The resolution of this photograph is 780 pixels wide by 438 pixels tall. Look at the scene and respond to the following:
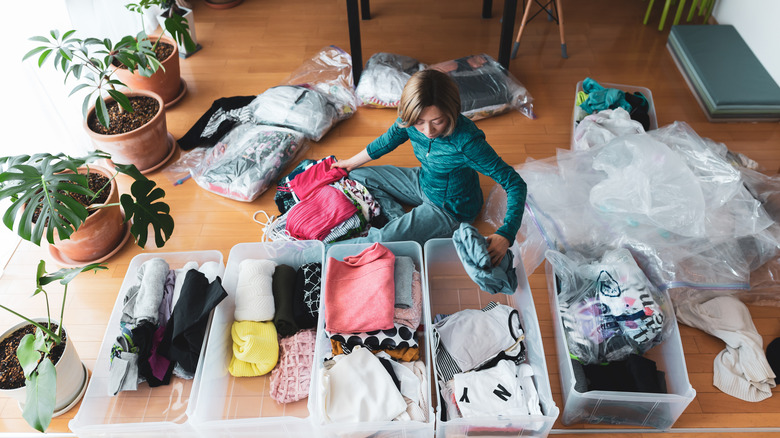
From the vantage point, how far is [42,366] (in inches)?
54.1

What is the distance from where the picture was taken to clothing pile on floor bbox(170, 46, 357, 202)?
220cm

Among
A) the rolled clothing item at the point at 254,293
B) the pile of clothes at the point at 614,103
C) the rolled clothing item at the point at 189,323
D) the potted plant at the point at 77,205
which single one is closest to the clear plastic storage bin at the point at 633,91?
the pile of clothes at the point at 614,103

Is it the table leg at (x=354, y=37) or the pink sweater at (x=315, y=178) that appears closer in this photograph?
the pink sweater at (x=315, y=178)

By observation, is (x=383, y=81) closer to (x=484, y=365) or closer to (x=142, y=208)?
(x=142, y=208)

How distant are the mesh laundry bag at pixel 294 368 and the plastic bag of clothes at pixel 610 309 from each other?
78 cm

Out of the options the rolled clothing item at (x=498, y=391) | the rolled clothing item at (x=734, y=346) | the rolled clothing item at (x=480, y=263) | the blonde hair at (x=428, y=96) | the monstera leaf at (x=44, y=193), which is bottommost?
the rolled clothing item at (x=734, y=346)

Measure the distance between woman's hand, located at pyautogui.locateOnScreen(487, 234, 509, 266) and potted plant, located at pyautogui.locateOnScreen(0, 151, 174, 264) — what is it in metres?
1.01

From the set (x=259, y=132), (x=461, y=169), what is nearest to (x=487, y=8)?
(x=259, y=132)

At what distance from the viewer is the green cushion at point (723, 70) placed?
95.8 inches

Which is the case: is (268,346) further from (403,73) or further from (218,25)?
(218,25)

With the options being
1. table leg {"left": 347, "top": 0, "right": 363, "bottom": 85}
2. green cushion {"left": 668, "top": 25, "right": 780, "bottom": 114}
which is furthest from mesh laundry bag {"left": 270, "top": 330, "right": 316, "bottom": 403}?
green cushion {"left": 668, "top": 25, "right": 780, "bottom": 114}

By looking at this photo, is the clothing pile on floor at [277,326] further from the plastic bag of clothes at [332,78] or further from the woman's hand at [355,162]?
the plastic bag of clothes at [332,78]

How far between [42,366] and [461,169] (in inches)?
51.1

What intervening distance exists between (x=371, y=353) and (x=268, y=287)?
15.8 inches
